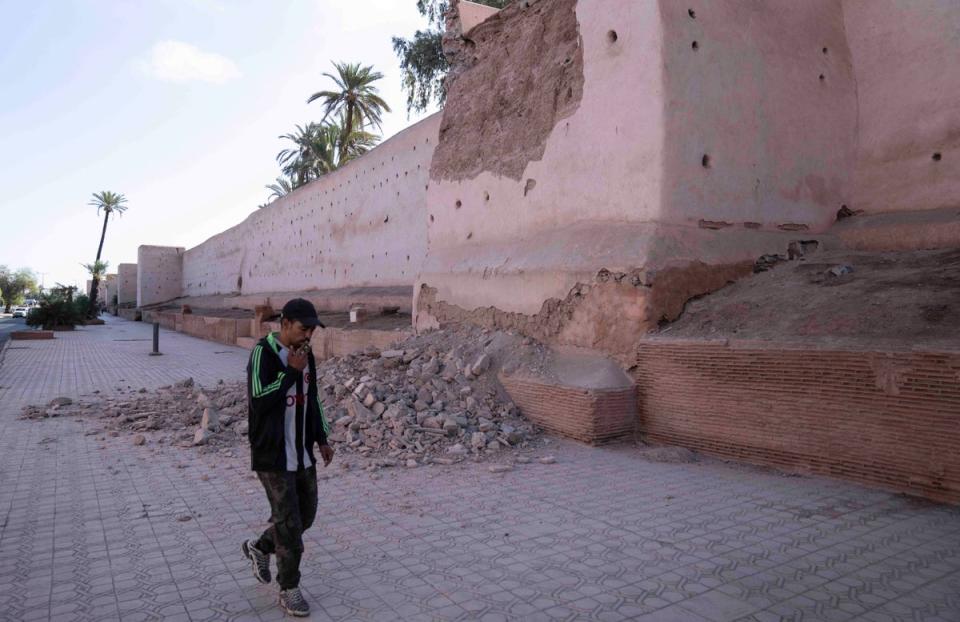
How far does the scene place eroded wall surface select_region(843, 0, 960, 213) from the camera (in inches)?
258

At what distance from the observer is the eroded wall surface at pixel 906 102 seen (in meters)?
6.54

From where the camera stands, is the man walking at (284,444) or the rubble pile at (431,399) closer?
the man walking at (284,444)

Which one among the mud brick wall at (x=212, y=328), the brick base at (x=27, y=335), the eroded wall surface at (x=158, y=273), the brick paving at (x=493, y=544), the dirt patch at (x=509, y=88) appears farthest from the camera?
the eroded wall surface at (x=158, y=273)

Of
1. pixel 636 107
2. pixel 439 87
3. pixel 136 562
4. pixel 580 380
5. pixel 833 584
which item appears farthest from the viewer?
pixel 439 87

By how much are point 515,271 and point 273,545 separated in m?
4.89

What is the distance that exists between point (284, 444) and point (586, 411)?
3.32m

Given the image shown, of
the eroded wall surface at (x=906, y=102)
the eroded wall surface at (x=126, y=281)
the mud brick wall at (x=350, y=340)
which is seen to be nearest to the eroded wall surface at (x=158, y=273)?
the eroded wall surface at (x=126, y=281)

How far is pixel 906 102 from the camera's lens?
22.8 feet

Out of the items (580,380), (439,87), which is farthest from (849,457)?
(439,87)

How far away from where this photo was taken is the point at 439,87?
66.3ft

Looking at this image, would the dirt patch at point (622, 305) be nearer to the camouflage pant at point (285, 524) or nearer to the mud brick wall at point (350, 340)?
the mud brick wall at point (350, 340)

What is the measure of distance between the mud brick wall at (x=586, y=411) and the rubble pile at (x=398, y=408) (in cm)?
23

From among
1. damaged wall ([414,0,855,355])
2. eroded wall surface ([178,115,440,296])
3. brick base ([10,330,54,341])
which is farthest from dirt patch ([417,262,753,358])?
brick base ([10,330,54,341])

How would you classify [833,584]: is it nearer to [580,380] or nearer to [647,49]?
[580,380]
